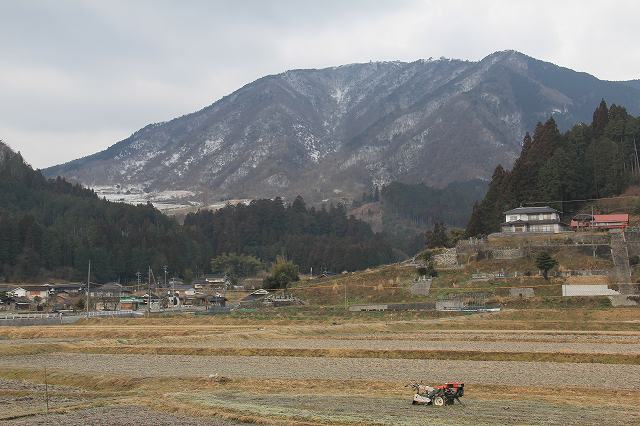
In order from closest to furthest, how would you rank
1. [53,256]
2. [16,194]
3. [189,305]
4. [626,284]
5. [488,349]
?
[488,349], [626,284], [189,305], [53,256], [16,194]

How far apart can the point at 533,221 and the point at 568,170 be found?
10.2 metres

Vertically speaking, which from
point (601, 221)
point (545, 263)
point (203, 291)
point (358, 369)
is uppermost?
point (601, 221)

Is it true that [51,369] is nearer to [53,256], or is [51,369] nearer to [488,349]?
[488,349]

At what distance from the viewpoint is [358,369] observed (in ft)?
107

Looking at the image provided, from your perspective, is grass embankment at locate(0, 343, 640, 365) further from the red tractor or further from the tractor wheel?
the tractor wheel

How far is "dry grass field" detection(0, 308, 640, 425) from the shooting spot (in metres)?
21.9

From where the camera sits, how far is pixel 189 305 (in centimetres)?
10462

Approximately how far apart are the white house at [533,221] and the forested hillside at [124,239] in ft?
220

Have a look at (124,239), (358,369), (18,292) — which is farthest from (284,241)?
(358,369)

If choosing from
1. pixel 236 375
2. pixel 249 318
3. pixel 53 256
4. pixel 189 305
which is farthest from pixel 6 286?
pixel 236 375

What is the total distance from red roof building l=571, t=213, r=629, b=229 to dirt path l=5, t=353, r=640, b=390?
166 ft

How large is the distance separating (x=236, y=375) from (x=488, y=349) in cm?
1444

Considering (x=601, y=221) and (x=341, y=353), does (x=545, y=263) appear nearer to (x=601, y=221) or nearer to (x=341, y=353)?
(x=601, y=221)

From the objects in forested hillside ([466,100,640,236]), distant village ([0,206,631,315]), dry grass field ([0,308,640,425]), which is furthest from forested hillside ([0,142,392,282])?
dry grass field ([0,308,640,425])
